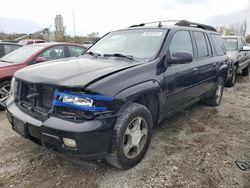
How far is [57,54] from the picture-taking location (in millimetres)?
5805

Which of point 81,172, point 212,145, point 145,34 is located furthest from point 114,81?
point 212,145

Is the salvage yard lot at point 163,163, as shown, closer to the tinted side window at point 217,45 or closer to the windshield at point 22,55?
the windshield at point 22,55

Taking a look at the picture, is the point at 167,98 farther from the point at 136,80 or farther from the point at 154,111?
the point at 136,80

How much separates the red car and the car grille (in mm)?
1905

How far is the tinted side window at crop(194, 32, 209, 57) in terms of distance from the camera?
4175 millimetres

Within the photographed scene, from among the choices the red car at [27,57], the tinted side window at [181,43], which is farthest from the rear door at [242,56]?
the red car at [27,57]

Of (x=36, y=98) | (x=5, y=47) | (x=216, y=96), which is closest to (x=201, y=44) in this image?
(x=216, y=96)

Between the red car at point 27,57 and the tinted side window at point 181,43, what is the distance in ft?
9.87

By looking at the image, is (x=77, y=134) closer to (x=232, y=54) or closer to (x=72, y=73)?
(x=72, y=73)

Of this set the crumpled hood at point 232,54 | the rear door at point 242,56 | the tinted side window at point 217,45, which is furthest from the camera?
the rear door at point 242,56

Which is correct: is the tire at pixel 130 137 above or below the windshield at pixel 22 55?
below

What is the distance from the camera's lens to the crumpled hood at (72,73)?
2324 millimetres

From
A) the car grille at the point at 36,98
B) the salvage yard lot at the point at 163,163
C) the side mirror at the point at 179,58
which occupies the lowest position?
the salvage yard lot at the point at 163,163

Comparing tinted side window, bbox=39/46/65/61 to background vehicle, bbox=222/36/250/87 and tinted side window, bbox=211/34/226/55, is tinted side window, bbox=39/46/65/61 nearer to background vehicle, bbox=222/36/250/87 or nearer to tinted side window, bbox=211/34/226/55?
tinted side window, bbox=211/34/226/55
